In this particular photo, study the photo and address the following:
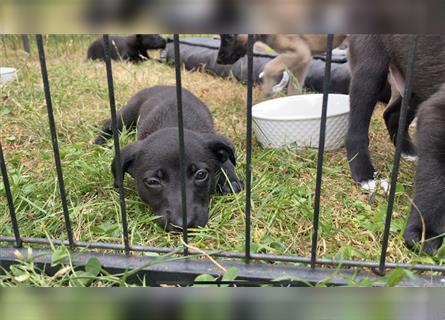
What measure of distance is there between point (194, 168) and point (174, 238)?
45cm

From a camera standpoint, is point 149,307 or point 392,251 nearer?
point 149,307

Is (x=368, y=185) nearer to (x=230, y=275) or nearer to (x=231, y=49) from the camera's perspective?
(x=230, y=275)

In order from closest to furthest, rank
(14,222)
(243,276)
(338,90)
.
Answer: (243,276) < (14,222) < (338,90)

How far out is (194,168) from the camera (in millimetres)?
2949

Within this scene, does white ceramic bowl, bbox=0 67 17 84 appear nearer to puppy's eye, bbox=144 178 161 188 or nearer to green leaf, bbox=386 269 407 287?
puppy's eye, bbox=144 178 161 188

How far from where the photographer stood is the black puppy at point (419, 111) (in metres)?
2.54

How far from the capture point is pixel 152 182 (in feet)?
9.64

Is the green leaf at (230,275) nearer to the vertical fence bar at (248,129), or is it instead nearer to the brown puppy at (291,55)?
the vertical fence bar at (248,129)

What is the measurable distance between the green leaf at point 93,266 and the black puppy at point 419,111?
1.49 metres

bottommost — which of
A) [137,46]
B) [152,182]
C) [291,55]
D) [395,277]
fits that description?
[395,277]

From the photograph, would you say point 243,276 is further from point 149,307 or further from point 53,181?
point 53,181

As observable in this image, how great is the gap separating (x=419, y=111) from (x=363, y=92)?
83cm

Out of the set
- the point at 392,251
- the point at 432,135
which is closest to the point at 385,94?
the point at 432,135

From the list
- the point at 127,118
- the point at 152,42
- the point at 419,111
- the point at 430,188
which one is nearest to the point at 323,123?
the point at 430,188
